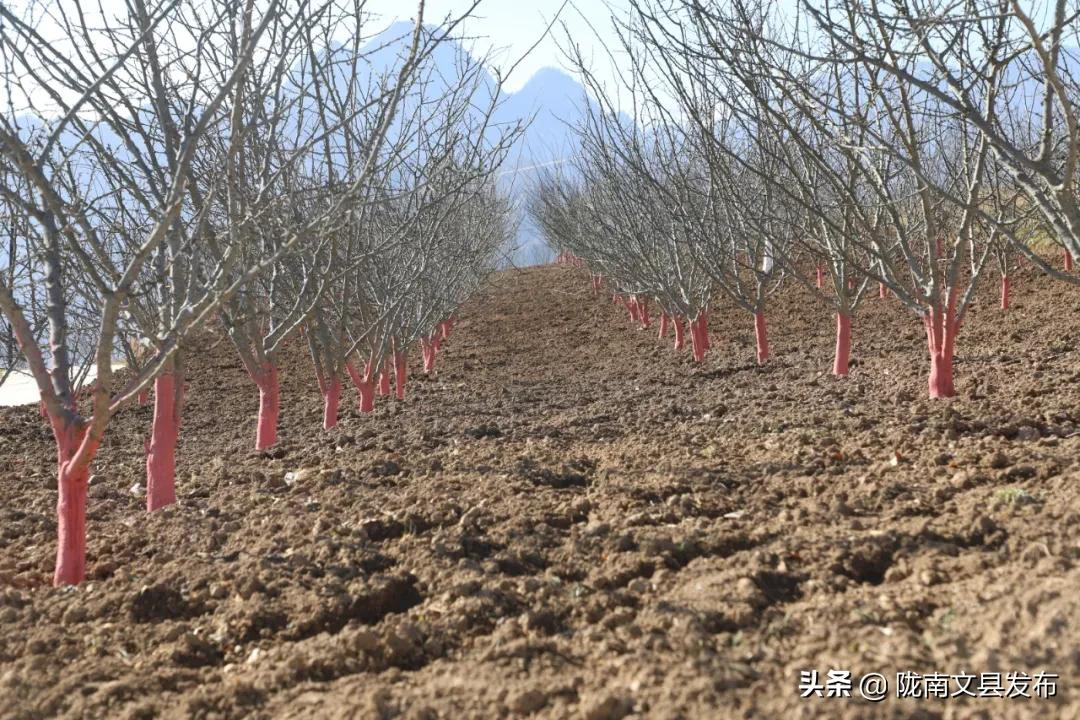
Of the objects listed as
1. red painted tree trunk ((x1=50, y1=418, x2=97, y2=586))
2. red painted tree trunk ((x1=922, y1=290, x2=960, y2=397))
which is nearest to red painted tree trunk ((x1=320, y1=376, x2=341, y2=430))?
red painted tree trunk ((x1=50, y1=418, x2=97, y2=586))

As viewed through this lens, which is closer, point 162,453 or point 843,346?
point 162,453

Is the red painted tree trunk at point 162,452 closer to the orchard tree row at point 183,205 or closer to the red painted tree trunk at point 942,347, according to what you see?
the orchard tree row at point 183,205

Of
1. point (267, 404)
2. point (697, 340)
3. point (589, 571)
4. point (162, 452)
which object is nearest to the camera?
point (589, 571)

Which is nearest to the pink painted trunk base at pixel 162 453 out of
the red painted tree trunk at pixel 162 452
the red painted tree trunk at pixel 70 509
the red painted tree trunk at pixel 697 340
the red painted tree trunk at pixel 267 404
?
the red painted tree trunk at pixel 162 452

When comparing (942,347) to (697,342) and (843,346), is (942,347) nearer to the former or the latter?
(843,346)

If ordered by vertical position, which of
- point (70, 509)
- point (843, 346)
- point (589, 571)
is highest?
point (843, 346)

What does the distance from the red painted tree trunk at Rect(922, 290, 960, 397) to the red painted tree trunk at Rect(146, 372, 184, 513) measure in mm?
3123

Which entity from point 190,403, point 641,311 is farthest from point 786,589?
point 641,311

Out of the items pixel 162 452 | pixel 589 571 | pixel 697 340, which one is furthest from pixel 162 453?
pixel 697 340

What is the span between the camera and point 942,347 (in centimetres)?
345

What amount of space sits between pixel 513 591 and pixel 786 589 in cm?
57

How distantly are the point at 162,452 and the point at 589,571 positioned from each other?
1996 mm

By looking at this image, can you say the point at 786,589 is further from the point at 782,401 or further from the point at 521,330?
the point at 521,330

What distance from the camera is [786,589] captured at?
1642 mm
